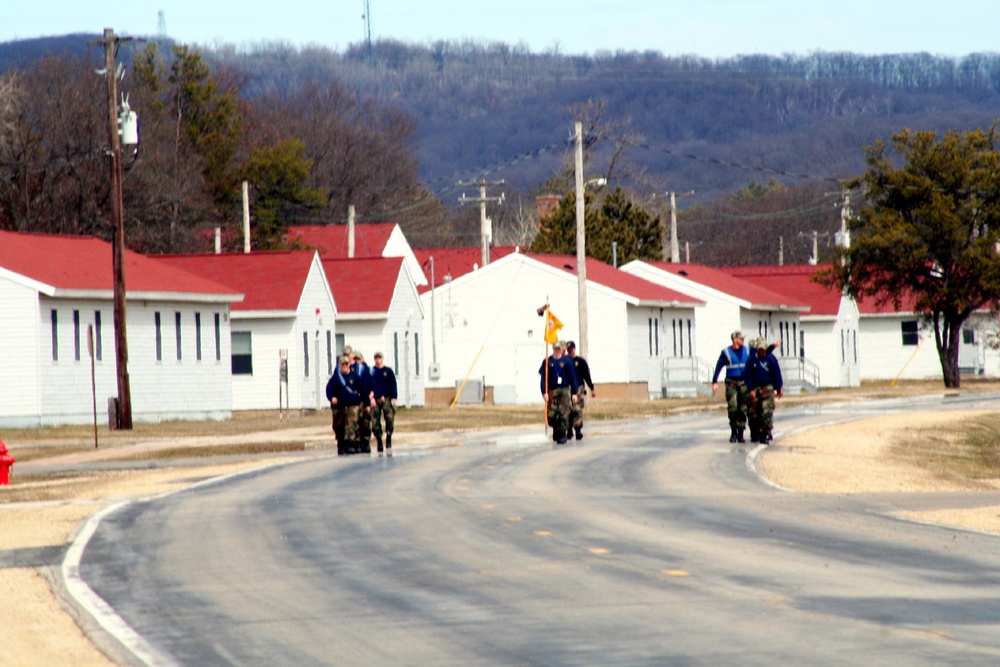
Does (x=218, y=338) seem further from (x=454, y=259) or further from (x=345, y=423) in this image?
(x=454, y=259)

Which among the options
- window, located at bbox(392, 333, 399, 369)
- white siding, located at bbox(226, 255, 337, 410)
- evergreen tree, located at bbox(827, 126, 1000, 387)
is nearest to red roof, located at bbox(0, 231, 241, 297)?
white siding, located at bbox(226, 255, 337, 410)

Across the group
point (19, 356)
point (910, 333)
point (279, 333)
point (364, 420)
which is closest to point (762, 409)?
point (364, 420)

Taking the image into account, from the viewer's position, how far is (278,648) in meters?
9.38

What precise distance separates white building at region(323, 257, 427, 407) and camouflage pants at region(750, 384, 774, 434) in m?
24.8

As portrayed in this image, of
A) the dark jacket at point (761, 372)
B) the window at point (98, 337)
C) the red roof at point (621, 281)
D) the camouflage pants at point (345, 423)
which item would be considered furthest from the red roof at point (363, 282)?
the dark jacket at point (761, 372)

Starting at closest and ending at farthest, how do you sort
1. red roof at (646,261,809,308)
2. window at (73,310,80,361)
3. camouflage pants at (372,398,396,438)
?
1. camouflage pants at (372,398,396,438)
2. window at (73,310,80,361)
3. red roof at (646,261,809,308)

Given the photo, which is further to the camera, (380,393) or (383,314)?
(383,314)

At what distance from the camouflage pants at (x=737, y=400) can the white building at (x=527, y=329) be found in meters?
27.6

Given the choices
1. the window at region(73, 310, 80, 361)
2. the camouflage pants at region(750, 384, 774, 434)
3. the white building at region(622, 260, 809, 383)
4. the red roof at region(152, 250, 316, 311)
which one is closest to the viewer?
the camouflage pants at region(750, 384, 774, 434)

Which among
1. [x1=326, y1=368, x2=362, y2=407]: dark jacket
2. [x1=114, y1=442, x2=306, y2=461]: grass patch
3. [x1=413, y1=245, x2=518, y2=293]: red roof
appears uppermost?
[x1=413, y1=245, x2=518, y2=293]: red roof

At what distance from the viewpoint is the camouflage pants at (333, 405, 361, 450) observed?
89.5ft

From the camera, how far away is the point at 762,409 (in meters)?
27.6

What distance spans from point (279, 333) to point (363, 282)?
5682 millimetres

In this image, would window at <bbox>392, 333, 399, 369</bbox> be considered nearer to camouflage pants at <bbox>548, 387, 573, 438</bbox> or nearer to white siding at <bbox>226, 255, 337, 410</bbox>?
white siding at <bbox>226, 255, 337, 410</bbox>
